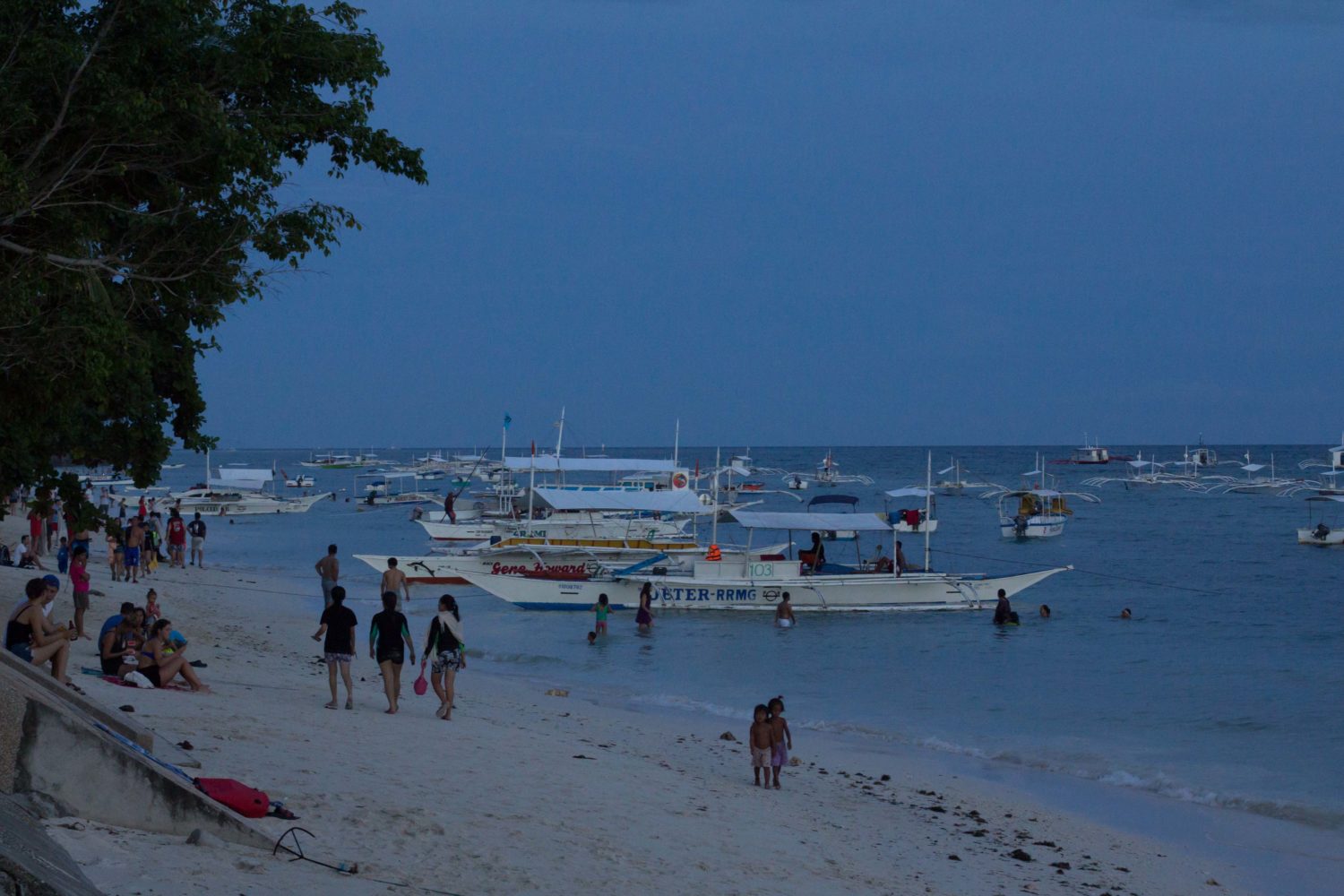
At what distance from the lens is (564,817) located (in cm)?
988

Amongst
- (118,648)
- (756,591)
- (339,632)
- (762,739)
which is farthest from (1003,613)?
(118,648)

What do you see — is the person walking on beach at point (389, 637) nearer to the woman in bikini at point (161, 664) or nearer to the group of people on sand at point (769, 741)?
the woman in bikini at point (161, 664)

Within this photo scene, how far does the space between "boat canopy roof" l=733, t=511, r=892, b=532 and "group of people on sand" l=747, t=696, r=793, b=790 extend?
17.8 m

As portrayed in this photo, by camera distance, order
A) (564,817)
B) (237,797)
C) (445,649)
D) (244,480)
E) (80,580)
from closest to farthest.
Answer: (237,797), (564,817), (445,649), (80,580), (244,480)

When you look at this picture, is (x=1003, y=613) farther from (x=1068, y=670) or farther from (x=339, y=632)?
(x=339, y=632)

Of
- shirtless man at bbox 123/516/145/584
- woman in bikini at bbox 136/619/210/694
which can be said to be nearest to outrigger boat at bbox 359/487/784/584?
shirtless man at bbox 123/516/145/584

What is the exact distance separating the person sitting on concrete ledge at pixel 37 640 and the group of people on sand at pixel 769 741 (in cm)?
678

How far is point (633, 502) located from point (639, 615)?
7648 millimetres

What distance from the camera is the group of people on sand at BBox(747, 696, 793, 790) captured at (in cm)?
1277

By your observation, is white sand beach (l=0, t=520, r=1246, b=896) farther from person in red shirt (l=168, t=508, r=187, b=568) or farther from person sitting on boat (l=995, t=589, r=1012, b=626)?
person in red shirt (l=168, t=508, r=187, b=568)

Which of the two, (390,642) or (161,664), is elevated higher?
(390,642)

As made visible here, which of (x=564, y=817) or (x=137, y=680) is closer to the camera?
(x=564, y=817)

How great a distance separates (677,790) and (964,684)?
461 inches

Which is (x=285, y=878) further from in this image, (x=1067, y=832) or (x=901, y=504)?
(x=901, y=504)
